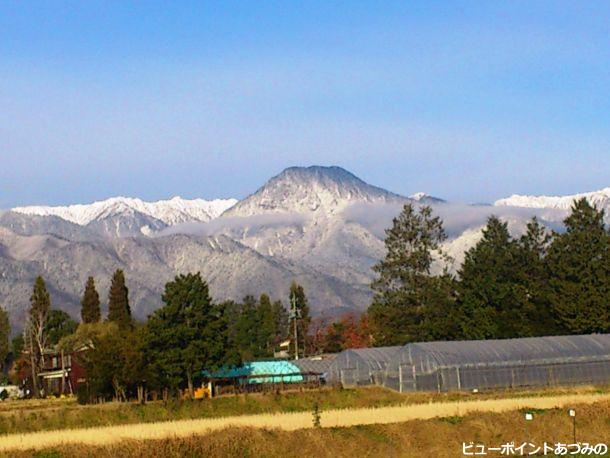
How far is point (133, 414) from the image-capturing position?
194 ft

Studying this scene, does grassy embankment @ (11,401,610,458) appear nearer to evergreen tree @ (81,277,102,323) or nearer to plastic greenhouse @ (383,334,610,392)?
plastic greenhouse @ (383,334,610,392)

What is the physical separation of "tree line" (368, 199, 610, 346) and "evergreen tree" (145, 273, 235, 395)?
24.6 meters

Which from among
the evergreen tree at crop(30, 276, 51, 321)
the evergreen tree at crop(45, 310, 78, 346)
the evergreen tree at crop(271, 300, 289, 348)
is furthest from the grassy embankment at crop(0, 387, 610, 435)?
the evergreen tree at crop(271, 300, 289, 348)

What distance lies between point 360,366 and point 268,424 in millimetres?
42351

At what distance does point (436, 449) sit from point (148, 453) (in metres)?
11.9

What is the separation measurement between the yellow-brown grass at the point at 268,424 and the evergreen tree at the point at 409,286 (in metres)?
52.9

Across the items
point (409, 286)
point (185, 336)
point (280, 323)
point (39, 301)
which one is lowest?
point (185, 336)

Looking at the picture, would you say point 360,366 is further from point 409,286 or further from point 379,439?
point 379,439

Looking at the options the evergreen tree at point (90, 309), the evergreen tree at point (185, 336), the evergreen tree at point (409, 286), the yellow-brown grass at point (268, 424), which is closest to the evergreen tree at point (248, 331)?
the evergreen tree at point (90, 309)

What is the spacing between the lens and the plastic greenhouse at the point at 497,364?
76500 millimetres

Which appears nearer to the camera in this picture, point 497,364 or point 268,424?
point 268,424

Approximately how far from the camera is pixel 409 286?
10931cm

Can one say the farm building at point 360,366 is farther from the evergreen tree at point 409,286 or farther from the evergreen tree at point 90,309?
the evergreen tree at point 90,309

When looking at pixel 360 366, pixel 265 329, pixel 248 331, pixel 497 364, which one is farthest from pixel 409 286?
pixel 248 331
